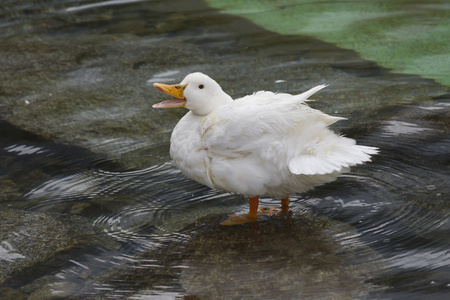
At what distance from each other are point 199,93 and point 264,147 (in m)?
0.72

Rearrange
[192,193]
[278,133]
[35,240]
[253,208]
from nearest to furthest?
1. [278,133]
2. [35,240]
3. [253,208]
4. [192,193]

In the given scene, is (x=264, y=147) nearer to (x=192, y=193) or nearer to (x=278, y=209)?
(x=278, y=209)

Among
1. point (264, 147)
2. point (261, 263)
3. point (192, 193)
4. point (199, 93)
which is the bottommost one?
point (261, 263)

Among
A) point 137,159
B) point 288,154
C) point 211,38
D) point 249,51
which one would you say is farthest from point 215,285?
point 211,38

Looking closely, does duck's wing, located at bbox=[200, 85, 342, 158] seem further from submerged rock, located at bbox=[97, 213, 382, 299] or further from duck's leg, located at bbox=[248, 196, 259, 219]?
submerged rock, located at bbox=[97, 213, 382, 299]

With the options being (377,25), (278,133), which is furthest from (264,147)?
(377,25)

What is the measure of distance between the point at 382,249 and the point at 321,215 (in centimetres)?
63

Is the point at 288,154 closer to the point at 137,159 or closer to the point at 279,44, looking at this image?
the point at 137,159

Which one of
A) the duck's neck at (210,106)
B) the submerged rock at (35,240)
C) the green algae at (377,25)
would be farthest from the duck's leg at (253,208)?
the green algae at (377,25)

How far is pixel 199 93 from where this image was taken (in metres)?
4.24

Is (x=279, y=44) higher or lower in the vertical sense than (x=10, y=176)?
higher

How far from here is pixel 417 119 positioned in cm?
514

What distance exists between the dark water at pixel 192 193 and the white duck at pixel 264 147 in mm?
331

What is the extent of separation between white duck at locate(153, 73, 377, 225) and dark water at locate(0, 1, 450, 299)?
1.09 ft
